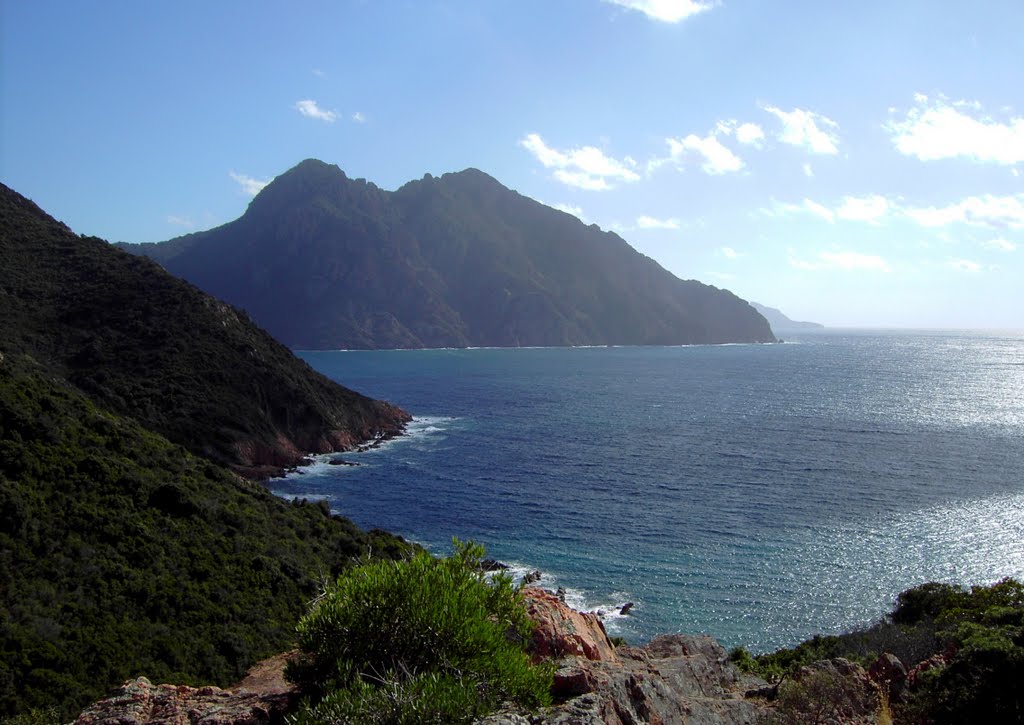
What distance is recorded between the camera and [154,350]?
6744 centimetres

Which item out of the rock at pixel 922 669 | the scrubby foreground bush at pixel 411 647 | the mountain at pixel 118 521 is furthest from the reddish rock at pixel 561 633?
the rock at pixel 922 669

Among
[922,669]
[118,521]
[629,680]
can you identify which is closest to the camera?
[629,680]

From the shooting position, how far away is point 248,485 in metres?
46.1

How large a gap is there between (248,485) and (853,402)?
96.1 meters

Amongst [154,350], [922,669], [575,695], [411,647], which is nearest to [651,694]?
[575,695]

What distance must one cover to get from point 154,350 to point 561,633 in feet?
214

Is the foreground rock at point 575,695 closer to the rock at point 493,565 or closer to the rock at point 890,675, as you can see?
the rock at point 890,675

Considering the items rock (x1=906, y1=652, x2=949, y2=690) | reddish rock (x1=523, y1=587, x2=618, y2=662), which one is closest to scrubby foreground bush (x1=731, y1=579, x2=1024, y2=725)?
rock (x1=906, y1=652, x2=949, y2=690)

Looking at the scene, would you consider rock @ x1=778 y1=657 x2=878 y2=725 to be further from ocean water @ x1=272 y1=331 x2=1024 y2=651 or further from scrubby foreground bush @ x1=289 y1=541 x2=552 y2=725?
ocean water @ x1=272 y1=331 x2=1024 y2=651

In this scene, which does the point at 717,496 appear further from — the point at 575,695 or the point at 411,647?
the point at 411,647

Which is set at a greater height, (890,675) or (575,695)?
(575,695)

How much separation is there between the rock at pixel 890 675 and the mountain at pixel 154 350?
5819 centimetres

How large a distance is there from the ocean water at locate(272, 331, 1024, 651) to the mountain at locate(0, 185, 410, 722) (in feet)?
36.8

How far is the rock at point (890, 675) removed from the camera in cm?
1545
